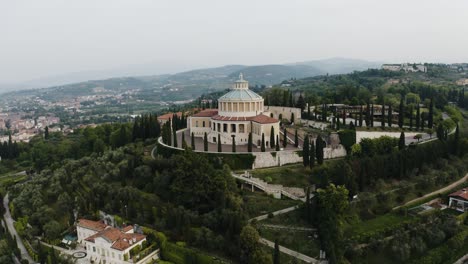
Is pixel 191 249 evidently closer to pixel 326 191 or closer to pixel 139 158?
pixel 326 191

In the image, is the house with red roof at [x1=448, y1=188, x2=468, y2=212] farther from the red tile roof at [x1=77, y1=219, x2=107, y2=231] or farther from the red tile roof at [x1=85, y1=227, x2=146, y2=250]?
the red tile roof at [x1=77, y1=219, x2=107, y2=231]

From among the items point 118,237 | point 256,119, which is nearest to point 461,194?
point 256,119

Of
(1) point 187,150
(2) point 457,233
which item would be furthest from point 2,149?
(2) point 457,233

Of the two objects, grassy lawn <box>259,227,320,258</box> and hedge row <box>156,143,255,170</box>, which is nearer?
grassy lawn <box>259,227,320,258</box>

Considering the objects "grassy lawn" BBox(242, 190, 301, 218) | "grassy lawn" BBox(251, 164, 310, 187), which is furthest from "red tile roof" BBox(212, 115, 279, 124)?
"grassy lawn" BBox(242, 190, 301, 218)

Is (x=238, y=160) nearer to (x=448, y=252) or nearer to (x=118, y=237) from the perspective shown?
(x=118, y=237)
